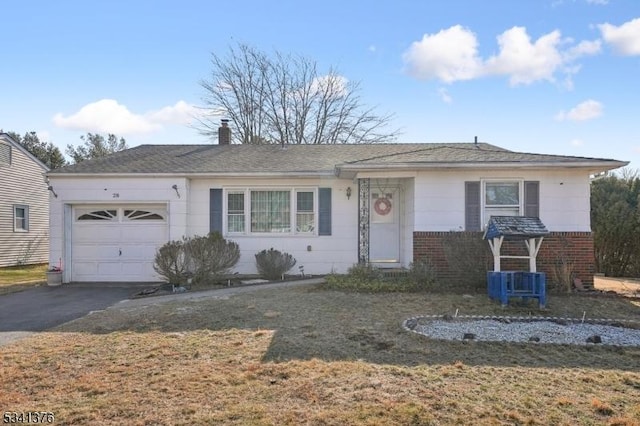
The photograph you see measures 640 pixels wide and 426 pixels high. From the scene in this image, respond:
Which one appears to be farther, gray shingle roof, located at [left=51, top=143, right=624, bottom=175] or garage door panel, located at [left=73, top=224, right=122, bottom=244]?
garage door panel, located at [left=73, top=224, right=122, bottom=244]

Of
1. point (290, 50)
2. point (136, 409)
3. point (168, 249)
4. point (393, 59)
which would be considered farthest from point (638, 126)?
point (290, 50)

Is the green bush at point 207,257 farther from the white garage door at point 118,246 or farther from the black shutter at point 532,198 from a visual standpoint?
the black shutter at point 532,198

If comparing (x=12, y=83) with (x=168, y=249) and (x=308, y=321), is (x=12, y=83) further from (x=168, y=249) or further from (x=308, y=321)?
(x=308, y=321)

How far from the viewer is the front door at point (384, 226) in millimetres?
13359

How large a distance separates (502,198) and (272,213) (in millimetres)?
6207

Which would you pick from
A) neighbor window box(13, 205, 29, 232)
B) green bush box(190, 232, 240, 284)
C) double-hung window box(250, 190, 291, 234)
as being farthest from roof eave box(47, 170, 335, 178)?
neighbor window box(13, 205, 29, 232)

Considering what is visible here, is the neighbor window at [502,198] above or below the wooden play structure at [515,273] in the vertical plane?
above

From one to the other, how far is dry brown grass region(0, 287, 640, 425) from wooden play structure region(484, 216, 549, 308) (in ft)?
8.69

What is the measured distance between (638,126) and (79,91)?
18.2 m

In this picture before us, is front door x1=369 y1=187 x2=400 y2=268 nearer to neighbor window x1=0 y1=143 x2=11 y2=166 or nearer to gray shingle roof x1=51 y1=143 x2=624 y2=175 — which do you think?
gray shingle roof x1=51 y1=143 x2=624 y2=175

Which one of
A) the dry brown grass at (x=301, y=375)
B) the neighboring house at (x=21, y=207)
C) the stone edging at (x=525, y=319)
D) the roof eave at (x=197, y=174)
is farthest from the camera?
the neighboring house at (x=21, y=207)

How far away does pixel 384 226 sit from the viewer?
13.4 metres

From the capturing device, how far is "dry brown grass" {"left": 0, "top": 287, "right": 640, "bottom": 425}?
152 inches

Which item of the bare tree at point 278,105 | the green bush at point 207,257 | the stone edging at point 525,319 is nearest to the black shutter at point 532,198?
the stone edging at point 525,319
